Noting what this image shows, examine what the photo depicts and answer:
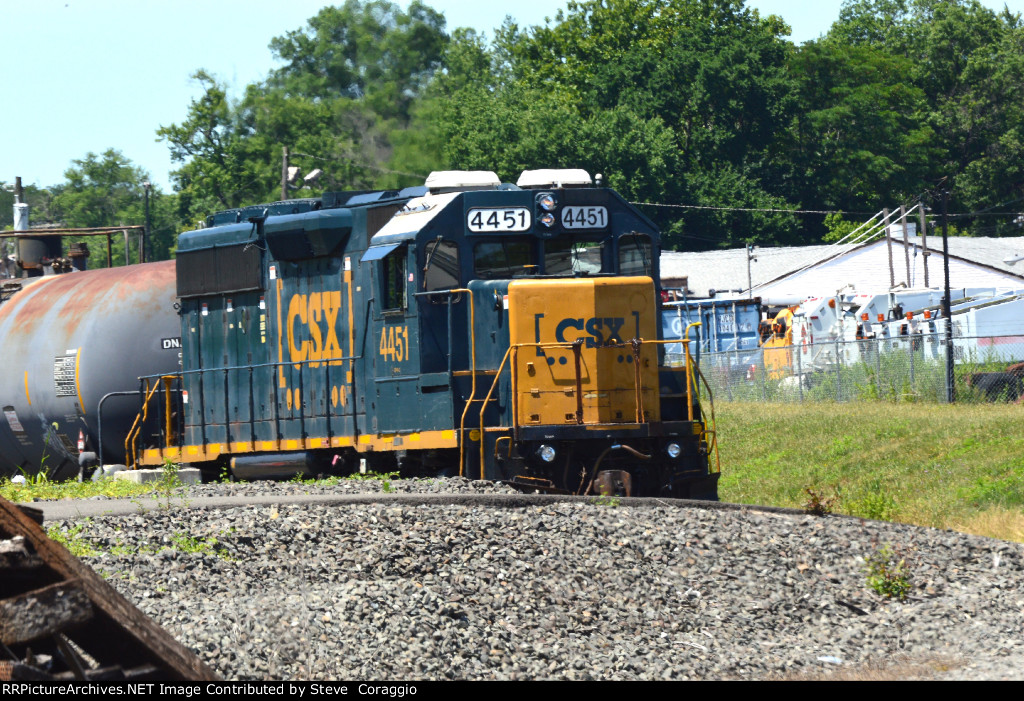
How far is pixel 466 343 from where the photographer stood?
47.1 feet

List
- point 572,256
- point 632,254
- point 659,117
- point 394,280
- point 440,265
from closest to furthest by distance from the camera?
point 440,265 < point 394,280 < point 572,256 < point 632,254 < point 659,117

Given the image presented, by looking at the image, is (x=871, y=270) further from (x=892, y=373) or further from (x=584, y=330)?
(x=584, y=330)

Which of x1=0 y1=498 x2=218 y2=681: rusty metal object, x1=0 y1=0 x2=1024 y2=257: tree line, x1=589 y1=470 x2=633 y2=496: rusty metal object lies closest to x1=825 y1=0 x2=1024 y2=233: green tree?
x1=0 y1=0 x2=1024 y2=257: tree line

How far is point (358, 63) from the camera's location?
8331cm

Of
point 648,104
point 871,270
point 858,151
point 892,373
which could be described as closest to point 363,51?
point 648,104

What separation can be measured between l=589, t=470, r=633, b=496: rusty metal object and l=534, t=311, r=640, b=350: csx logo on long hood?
4.54ft

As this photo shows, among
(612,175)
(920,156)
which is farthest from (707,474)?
(920,156)

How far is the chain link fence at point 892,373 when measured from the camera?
27547mm

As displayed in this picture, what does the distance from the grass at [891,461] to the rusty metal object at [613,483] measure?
11.5 feet

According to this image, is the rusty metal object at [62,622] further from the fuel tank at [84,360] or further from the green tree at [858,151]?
the green tree at [858,151]

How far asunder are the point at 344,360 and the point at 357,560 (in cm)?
604

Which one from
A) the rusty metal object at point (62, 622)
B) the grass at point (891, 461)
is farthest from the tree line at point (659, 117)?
the rusty metal object at point (62, 622)

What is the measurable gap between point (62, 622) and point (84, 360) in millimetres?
13637

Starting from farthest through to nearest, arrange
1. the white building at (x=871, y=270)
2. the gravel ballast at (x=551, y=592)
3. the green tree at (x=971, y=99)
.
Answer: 1. the green tree at (x=971, y=99)
2. the white building at (x=871, y=270)
3. the gravel ballast at (x=551, y=592)
